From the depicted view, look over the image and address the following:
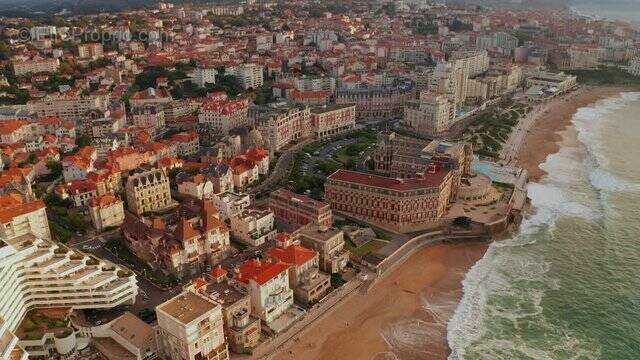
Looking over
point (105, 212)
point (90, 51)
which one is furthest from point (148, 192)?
point (90, 51)

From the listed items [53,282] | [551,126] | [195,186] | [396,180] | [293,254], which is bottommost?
[551,126]

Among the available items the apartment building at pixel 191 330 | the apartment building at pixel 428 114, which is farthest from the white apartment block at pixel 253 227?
the apartment building at pixel 428 114

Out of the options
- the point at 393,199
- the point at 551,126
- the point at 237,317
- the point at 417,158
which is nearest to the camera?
the point at 237,317

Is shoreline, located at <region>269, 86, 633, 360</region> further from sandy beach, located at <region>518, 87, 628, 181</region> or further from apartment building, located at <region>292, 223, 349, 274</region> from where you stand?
sandy beach, located at <region>518, 87, 628, 181</region>

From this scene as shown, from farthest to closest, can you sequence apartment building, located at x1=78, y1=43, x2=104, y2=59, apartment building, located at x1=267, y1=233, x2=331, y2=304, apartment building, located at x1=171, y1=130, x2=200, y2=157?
apartment building, located at x1=78, y1=43, x2=104, y2=59 < apartment building, located at x1=171, y1=130, x2=200, y2=157 < apartment building, located at x1=267, y1=233, x2=331, y2=304

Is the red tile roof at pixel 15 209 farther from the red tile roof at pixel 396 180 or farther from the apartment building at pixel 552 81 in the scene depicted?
the apartment building at pixel 552 81

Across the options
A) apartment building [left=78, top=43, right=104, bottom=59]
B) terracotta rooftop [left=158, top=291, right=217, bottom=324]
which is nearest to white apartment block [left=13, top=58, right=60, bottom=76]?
apartment building [left=78, top=43, right=104, bottom=59]

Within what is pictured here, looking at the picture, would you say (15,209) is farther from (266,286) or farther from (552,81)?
(552,81)
